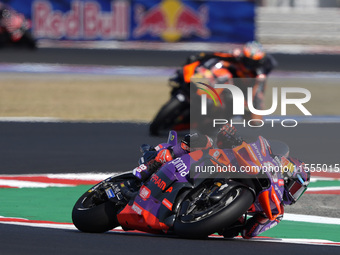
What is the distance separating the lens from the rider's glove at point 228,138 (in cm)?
622

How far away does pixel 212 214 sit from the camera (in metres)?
5.79

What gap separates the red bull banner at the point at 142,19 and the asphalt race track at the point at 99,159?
1485 cm

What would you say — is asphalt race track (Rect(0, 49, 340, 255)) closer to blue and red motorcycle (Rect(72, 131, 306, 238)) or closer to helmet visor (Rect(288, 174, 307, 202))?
blue and red motorcycle (Rect(72, 131, 306, 238))

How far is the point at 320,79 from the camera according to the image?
74.8 feet

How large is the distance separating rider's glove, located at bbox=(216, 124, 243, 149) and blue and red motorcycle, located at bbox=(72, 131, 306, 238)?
48mm

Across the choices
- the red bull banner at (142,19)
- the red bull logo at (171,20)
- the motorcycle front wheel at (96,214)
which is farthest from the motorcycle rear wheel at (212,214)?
the red bull logo at (171,20)

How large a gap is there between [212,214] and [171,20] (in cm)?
2308

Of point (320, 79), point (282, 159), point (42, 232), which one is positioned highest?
point (282, 159)

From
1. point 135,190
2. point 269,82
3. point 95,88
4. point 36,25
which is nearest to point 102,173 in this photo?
point 135,190

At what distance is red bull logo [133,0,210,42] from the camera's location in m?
28.4

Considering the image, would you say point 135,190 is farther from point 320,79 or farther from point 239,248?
point 320,79

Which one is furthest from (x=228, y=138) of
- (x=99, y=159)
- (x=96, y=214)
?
(x=99, y=159)

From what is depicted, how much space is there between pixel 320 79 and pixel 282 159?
16.8 meters

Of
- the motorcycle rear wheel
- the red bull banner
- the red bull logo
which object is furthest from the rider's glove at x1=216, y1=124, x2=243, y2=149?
the red bull logo
